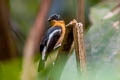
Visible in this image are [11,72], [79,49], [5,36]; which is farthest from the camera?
[5,36]

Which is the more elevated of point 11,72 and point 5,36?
point 11,72

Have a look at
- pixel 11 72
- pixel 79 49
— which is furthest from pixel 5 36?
pixel 11 72

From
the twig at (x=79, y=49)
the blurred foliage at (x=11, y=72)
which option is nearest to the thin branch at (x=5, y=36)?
the twig at (x=79, y=49)

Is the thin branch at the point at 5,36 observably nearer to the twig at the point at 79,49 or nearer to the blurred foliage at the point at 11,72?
the twig at the point at 79,49

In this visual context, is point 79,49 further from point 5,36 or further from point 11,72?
point 5,36

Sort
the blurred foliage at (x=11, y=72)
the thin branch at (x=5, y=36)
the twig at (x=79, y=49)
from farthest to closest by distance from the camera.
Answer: the thin branch at (x=5, y=36) → the twig at (x=79, y=49) → the blurred foliage at (x=11, y=72)

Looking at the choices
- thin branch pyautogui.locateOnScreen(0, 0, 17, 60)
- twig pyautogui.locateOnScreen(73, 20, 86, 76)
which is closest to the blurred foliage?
twig pyautogui.locateOnScreen(73, 20, 86, 76)

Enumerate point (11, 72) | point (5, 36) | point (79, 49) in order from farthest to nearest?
point (5, 36)
point (79, 49)
point (11, 72)

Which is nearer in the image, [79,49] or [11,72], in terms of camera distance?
Answer: [11,72]

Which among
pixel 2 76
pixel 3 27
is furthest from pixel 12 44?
pixel 2 76

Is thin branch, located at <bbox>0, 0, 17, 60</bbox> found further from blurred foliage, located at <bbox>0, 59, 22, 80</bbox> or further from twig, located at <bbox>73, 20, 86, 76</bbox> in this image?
blurred foliage, located at <bbox>0, 59, 22, 80</bbox>

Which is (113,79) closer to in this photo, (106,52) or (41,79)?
(41,79)
